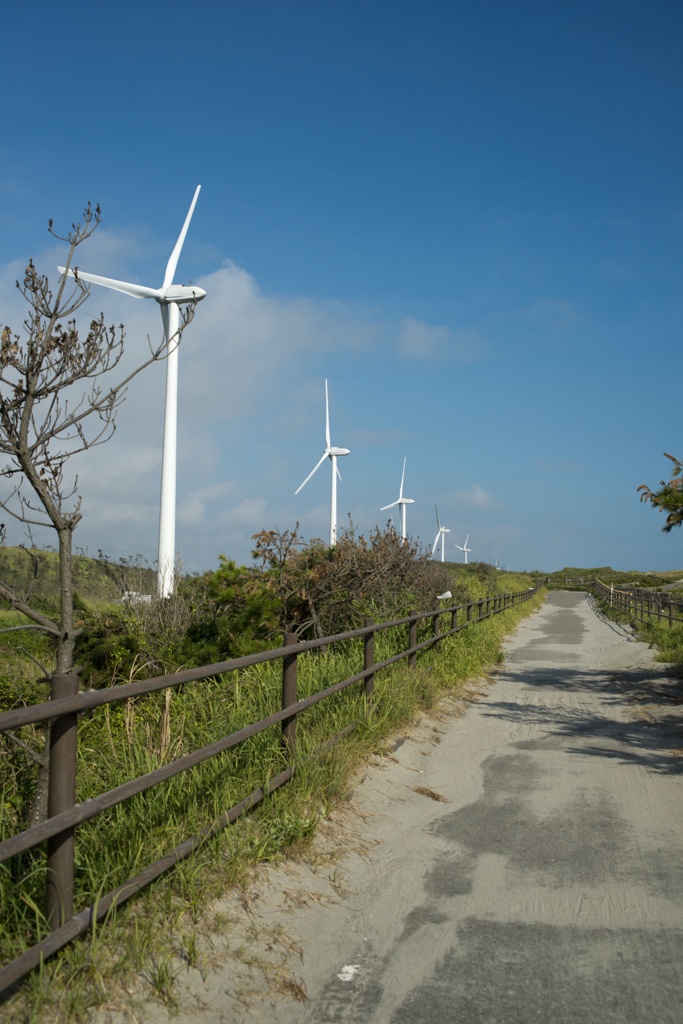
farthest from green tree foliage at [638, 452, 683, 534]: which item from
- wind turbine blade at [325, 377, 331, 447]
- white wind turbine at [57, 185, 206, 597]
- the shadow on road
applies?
wind turbine blade at [325, 377, 331, 447]

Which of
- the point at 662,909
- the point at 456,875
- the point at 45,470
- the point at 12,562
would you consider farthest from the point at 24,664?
the point at 12,562

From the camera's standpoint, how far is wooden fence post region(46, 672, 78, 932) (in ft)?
11.1

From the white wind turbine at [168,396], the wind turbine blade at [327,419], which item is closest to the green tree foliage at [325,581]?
the white wind turbine at [168,396]

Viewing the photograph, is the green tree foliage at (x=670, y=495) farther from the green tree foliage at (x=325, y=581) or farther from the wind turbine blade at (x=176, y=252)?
the wind turbine blade at (x=176, y=252)

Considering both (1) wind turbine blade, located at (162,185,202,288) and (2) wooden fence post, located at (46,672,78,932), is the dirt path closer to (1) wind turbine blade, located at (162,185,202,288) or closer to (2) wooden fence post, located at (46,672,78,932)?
(2) wooden fence post, located at (46,672,78,932)

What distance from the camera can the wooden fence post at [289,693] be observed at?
19.5 ft

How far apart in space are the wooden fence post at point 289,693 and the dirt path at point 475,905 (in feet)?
2.03

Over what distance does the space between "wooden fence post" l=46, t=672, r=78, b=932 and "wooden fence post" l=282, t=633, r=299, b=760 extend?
2562 millimetres

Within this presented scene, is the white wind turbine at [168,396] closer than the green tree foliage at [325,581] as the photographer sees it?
No

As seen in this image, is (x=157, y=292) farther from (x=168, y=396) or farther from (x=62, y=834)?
(x=62, y=834)

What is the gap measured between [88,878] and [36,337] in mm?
3405

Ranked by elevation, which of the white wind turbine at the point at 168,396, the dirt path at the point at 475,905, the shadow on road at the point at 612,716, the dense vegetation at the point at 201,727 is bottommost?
the dirt path at the point at 475,905

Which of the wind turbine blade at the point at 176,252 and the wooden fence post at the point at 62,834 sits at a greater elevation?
the wind turbine blade at the point at 176,252

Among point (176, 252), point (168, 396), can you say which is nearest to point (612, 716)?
point (168, 396)
